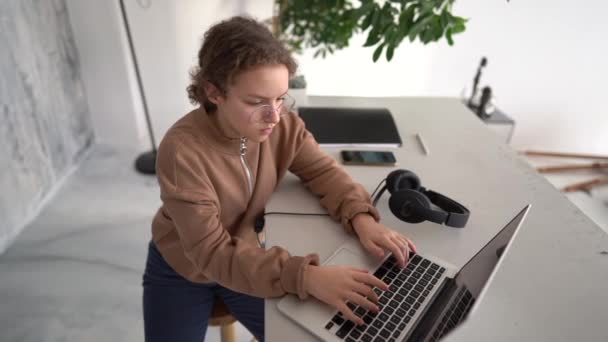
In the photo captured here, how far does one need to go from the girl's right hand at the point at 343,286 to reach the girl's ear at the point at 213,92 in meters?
0.37

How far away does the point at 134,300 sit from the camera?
4.72 feet

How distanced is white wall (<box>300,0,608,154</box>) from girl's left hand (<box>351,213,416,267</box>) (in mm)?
1773

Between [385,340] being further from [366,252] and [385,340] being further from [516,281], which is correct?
[516,281]

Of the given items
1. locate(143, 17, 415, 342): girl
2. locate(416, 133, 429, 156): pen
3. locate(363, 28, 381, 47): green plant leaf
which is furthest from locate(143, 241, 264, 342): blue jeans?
locate(363, 28, 381, 47): green plant leaf

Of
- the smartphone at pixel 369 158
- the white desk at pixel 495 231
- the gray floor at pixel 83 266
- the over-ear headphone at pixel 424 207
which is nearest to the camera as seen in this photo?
the white desk at pixel 495 231

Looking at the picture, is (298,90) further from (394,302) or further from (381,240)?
(394,302)

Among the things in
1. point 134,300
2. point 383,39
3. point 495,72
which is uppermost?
point 383,39

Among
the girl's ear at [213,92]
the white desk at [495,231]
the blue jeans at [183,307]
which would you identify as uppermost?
the girl's ear at [213,92]

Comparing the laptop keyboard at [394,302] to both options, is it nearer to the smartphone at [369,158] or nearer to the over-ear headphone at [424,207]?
the over-ear headphone at [424,207]

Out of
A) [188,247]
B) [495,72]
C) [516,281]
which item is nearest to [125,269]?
[188,247]

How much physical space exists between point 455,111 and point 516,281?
0.90 meters

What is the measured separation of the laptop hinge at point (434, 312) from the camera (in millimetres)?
580

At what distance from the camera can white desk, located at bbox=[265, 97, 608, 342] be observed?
63 cm

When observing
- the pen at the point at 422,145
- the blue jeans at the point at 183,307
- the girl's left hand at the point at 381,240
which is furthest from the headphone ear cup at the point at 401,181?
the blue jeans at the point at 183,307
